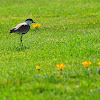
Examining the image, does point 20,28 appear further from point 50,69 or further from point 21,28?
point 50,69

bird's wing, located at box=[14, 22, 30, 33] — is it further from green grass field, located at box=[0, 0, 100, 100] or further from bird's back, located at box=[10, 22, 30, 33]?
green grass field, located at box=[0, 0, 100, 100]

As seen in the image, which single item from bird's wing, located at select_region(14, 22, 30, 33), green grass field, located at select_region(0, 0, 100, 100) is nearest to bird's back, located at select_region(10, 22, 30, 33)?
bird's wing, located at select_region(14, 22, 30, 33)

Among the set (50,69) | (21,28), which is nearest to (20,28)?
(21,28)

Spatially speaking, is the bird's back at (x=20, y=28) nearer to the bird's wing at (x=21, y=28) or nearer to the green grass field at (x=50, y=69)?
the bird's wing at (x=21, y=28)

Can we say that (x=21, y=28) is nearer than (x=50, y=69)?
No

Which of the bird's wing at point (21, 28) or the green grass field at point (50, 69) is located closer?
the green grass field at point (50, 69)

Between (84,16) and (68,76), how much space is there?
46.7 feet

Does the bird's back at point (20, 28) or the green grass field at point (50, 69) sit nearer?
the green grass field at point (50, 69)

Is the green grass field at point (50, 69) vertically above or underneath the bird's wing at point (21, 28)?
underneath

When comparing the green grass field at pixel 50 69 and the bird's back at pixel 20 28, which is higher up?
the bird's back at pixel 20 28

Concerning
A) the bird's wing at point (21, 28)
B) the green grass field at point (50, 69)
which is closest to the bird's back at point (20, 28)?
the bird's wing at point (21, 28)

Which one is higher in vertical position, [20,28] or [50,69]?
[20,28]

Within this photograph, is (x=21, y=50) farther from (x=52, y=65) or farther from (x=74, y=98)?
(x=74, y=98)

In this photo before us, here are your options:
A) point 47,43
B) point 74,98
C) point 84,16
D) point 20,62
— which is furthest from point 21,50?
point 84,16
